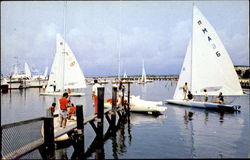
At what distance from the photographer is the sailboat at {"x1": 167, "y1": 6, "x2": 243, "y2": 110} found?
2821cm

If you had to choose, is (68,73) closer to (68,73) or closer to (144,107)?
(68,73)

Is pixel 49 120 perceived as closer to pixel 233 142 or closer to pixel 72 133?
pixel 72 133

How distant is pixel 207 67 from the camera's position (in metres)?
29.7

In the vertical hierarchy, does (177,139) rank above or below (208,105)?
below

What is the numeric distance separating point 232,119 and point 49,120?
19.5 meters

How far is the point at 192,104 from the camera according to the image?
1187 inches

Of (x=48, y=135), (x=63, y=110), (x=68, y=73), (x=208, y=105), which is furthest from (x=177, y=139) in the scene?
(x=68, y=73)

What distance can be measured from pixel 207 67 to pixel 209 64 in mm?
441

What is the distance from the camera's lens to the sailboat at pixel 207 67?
28.2 meters

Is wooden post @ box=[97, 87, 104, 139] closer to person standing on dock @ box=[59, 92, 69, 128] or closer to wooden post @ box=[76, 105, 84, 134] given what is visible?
person standing on dock @ box=[59, 92, 69, 128]

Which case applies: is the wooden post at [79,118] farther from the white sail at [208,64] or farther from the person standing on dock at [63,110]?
the white sail at [208,64]

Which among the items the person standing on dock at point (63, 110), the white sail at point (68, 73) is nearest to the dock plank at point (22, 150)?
the person standing on dock at point (63, 110)

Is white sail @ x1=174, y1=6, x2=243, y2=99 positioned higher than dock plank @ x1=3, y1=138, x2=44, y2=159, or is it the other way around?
white sail @ x1=174, y1=6, x2=243, y2=99

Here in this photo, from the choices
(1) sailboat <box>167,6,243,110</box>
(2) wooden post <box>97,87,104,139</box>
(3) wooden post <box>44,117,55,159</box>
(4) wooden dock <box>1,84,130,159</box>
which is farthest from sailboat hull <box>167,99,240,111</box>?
(3) wooden post <box>44,117,55,159</box>
